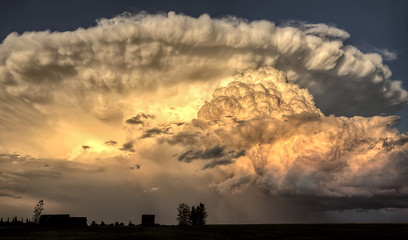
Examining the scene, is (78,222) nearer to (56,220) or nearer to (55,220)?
(56,220)

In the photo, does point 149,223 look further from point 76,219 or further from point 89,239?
point 89,239

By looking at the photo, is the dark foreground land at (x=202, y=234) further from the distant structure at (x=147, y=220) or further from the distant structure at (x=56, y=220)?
the distant structure at (x=147, y=220)

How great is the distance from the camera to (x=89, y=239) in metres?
69.2

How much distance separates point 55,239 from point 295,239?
53.6m

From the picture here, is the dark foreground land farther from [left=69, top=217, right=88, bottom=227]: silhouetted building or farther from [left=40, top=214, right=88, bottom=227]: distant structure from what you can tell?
[left=69, top=217, right=88, bottom=227]: silhouetted building

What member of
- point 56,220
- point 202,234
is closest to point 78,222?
point 56,220

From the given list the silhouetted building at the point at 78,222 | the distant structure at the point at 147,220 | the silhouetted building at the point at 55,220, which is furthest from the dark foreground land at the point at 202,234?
the distant structure at the point at 147,220

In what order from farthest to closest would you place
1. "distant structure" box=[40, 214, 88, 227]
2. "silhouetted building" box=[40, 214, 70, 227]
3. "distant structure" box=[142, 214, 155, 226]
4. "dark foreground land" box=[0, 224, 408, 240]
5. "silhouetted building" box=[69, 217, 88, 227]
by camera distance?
"distant structure" box=[142, 214, 155, 226] → "silhouetted building" box=[69, 217, 88, 227] → "distant structure" box=[40, 214, 88, 227] → "silhouetted building" box=[40, 214, 70, 227] → "dark foreground land" box=[0, 224, 408, 240]

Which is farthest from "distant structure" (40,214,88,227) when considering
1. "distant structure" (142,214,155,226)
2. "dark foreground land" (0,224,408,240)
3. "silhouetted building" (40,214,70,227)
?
"dark foreground land" (0,224,408,240)

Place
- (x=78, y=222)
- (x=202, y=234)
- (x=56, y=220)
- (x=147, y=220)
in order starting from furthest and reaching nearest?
(x=147, y=220), (x=78, y=222), (x=56, y=220), (x=202, y=234)

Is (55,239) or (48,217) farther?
(48,217)

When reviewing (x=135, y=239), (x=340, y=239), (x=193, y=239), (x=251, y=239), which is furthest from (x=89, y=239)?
(x=340, y=239)

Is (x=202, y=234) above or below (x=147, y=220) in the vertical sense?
below

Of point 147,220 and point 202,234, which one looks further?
point 147,220
